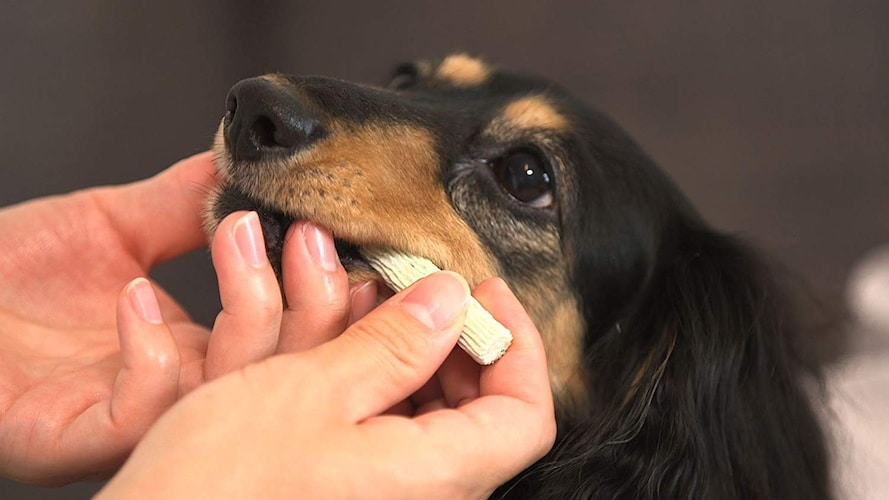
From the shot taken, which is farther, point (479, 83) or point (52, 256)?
point (479, 83)

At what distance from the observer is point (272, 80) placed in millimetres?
890

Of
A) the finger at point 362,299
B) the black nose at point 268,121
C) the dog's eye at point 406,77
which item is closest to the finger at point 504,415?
the finger at point 362,299

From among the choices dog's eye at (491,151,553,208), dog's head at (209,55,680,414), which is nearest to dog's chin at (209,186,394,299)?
dog's head at (209,55,680,414)

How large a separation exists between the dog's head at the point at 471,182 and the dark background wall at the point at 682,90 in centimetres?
114

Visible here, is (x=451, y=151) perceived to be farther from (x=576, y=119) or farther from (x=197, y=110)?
(x=197, y=110)

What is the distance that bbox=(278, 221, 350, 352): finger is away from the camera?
0.79 metres

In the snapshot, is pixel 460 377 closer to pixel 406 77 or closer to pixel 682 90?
pixel 406 77

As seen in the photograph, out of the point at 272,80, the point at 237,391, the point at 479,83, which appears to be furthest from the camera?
the point at 479,83

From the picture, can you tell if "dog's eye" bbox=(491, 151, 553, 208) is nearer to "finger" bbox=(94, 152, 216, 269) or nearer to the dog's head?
the dog's head

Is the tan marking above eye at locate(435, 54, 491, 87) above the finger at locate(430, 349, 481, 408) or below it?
above

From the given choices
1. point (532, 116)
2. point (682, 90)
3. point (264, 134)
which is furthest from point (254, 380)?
point (682, 90)

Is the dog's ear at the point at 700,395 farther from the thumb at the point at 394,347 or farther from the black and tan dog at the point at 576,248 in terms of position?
the thumb at the point at 394,347

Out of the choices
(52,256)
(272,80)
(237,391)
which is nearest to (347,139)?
(272,80)

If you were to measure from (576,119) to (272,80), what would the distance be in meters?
0.46
